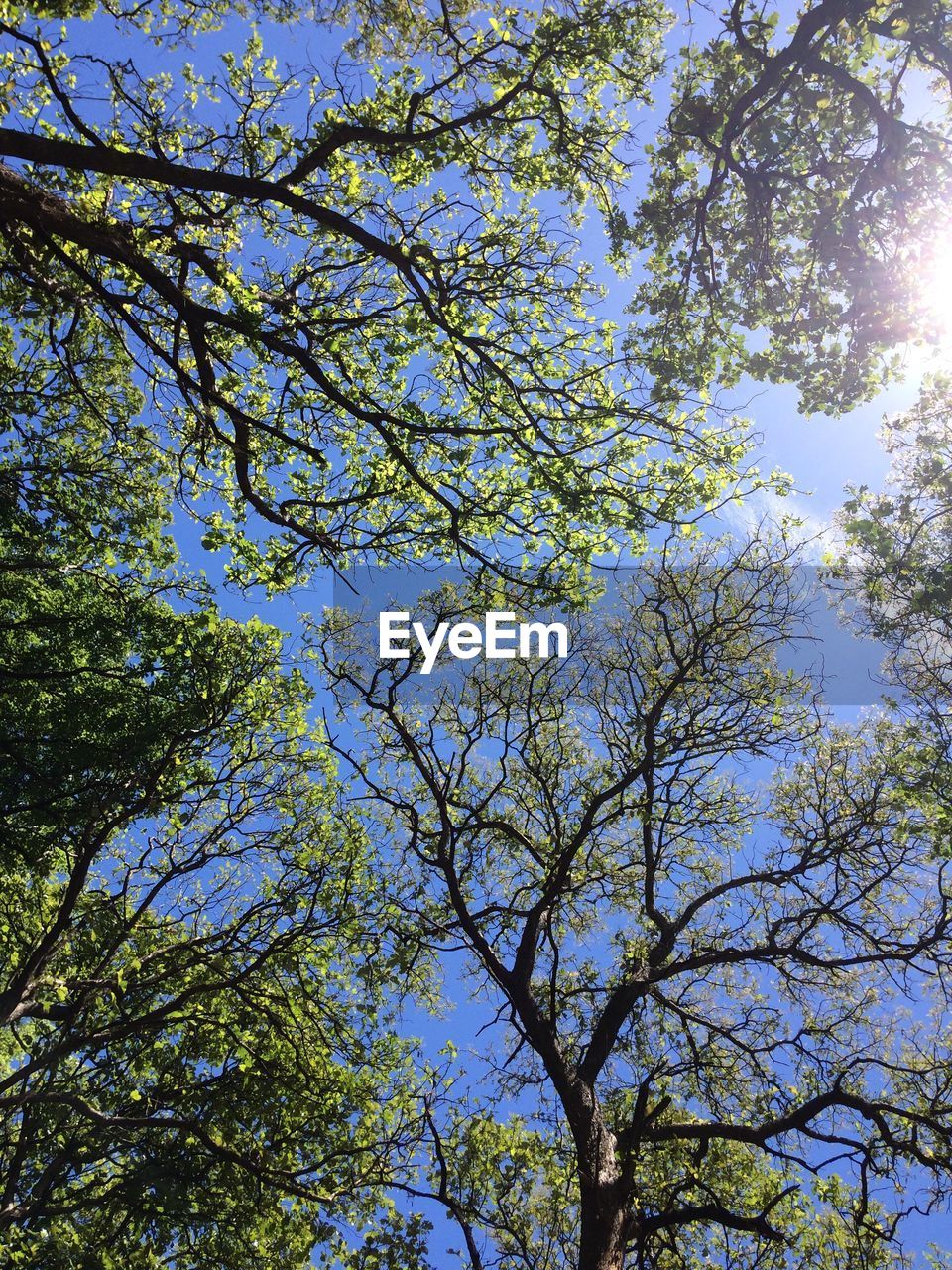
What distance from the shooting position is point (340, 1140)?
11.2m

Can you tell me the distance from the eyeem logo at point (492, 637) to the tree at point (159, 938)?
2172 millimetres

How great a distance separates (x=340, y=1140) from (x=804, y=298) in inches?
522

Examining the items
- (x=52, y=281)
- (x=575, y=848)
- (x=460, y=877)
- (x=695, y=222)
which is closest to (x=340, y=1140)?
(x=460, y=877)

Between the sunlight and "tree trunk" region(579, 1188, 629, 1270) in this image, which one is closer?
"tree trunk" region(579, 1188, 629, 1270)

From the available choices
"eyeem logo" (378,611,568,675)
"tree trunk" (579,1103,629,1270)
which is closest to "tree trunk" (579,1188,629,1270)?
"tree trunk" (579,1103,629,1270)

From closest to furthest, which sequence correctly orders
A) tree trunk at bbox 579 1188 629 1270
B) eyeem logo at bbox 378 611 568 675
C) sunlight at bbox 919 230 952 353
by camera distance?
tree trunk at bbox 579 1188 629 1270 < sunlight at bbox 919 230 952 353 < eyeem logo at bbox 378 611 568 675

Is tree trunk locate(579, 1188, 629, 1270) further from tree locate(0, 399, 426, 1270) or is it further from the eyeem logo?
the eyeem logo

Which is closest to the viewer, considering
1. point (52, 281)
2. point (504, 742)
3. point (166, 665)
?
point (52, 281)

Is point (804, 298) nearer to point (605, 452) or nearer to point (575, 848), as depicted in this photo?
point (605, 452)

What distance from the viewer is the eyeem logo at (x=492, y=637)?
12.3 metres

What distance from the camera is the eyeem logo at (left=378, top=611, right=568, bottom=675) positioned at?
40.5 ft

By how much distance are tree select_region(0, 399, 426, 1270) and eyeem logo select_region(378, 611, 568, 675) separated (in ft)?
7.13

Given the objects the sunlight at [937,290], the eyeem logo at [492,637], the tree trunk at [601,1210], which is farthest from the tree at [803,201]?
the tree trunk at [601,1210]

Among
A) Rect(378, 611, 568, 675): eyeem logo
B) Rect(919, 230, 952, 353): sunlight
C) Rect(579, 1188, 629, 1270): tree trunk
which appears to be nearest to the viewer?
Rect(579, 1188, 629, 1270): tree trunk
